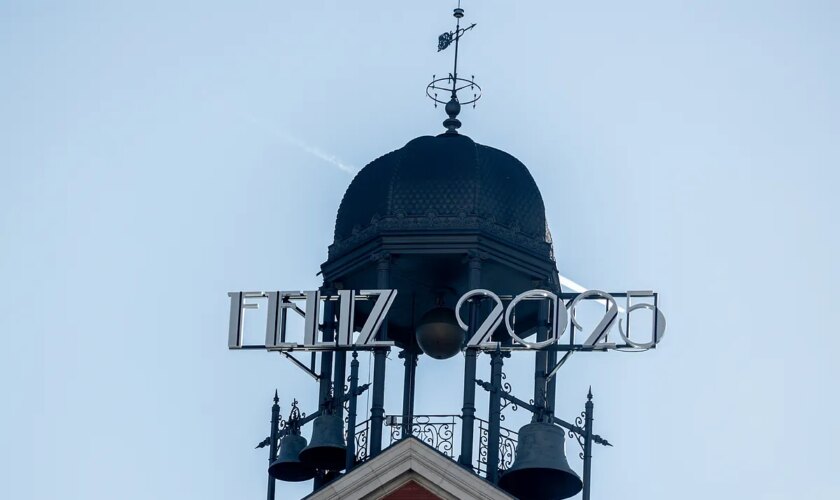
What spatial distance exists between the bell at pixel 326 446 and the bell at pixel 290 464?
334 millimetres

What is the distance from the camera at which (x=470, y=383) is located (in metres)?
71.3

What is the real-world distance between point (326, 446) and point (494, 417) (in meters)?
3.64

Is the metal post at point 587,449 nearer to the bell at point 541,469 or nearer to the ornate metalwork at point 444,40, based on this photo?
the bell at point 541,469

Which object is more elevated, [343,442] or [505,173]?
[505,173]

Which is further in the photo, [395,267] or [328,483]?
[395,267]

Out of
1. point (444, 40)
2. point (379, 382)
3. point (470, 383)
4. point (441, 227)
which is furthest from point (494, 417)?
point (444, 40)

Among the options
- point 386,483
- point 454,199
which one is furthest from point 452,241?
point 386,483

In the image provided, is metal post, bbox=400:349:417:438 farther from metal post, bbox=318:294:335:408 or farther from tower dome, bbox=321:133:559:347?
metal post, bbox=318:294:335:408

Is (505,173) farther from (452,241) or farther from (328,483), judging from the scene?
(328,483)

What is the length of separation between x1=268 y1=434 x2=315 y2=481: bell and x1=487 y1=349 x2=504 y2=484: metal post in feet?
14.0

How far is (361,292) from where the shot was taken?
71875mm

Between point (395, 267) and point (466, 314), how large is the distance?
7.11 ft

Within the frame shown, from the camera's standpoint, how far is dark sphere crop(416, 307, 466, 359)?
73562 millimetres

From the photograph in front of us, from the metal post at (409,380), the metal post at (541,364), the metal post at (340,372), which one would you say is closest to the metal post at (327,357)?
the metal post at (340,372)
